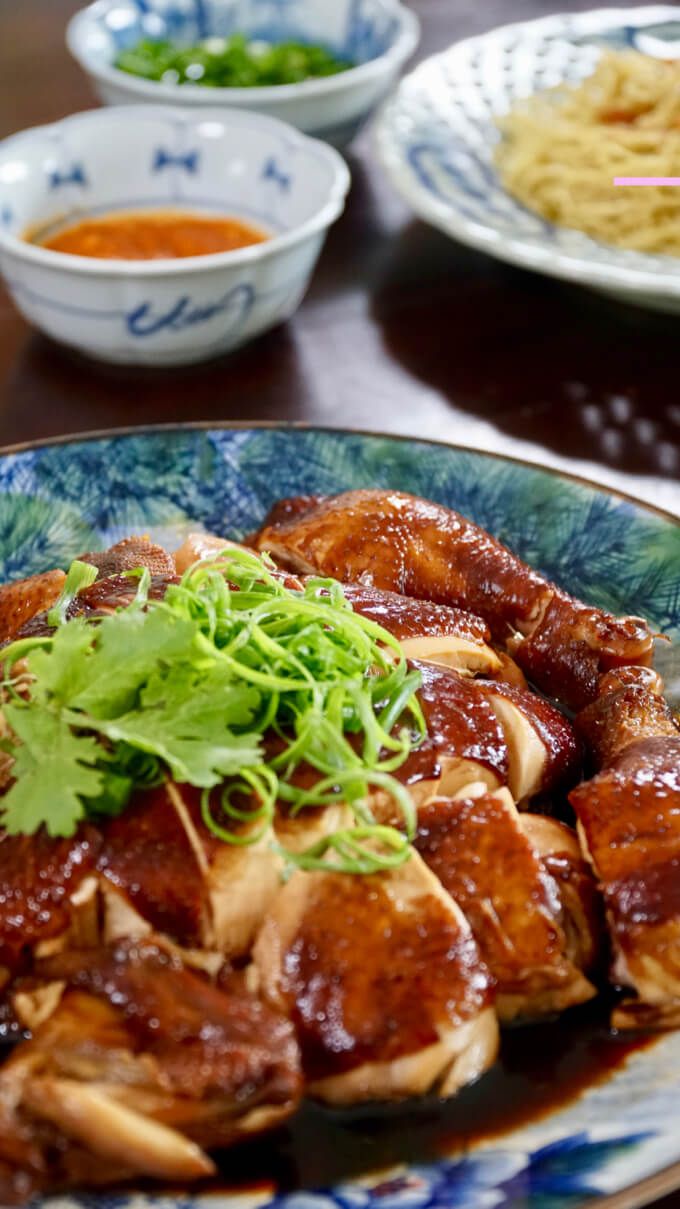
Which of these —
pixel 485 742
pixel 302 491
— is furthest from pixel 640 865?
pixel 302 491

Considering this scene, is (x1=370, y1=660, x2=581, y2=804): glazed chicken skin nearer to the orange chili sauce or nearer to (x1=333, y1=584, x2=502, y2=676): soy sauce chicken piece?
(x1=333, y1=584, x2=502, y2=676): soy sauce chicken piece

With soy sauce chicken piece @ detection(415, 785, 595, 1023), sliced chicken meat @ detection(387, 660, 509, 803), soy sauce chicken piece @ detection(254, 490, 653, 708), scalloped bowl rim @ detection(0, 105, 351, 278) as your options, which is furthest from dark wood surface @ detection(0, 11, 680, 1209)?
soy sauce chicken piece @ detection(415, 785, 595, 1023)

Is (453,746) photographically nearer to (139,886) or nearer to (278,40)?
(139,886)

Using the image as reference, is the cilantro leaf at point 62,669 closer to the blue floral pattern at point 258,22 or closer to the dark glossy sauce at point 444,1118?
the dark glossy sauce at point 444,1118

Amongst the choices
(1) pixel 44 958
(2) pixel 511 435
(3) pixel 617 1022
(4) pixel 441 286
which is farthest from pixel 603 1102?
(4) pixel 441 286

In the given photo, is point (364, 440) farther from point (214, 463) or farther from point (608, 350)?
point (608, 350)
